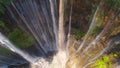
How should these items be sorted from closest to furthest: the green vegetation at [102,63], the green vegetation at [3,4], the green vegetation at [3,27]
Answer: the green vegetation at [3,4], the green vegetation at [3,27], the green vegetation at [102,63]

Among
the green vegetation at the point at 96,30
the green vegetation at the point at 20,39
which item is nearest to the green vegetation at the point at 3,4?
the green vegetation at the point at 20,39

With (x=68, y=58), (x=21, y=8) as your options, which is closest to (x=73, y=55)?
(x=68, y=58)

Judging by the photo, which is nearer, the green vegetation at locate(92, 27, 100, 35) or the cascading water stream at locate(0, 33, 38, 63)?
the cascading water stream at locate(0, 33, 38, 63)

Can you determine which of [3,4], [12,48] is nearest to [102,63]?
[12,48]

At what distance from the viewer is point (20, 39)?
763 cm

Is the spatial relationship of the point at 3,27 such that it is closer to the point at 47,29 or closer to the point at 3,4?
the point at 3,4

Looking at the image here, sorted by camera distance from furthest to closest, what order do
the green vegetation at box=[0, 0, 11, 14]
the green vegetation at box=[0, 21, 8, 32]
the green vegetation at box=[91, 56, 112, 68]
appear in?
the green vegetation at box=[91, 56, 112, 68] → the green vegetation at box=[0, 21, 8, 32] → the green vegetation at box=[0, 0, 11, 14]

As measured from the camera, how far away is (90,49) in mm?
8023

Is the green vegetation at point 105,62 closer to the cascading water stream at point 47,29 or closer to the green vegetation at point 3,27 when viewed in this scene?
the cascading water stream at point 47,29

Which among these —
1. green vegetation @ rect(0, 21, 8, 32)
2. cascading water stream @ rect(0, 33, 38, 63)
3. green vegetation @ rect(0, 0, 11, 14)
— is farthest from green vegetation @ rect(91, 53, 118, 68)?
green vegetation @ rect(0, 0, 11, 14)

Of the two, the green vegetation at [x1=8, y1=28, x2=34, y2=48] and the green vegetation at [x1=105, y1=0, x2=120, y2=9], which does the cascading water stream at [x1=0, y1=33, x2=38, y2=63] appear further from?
the green vegetation at [x1=105, y1=0, x2=120, y2=9]

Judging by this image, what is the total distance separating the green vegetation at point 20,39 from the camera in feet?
24.9

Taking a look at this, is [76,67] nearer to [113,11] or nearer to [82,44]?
[82,44]

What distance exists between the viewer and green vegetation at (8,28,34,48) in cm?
758
